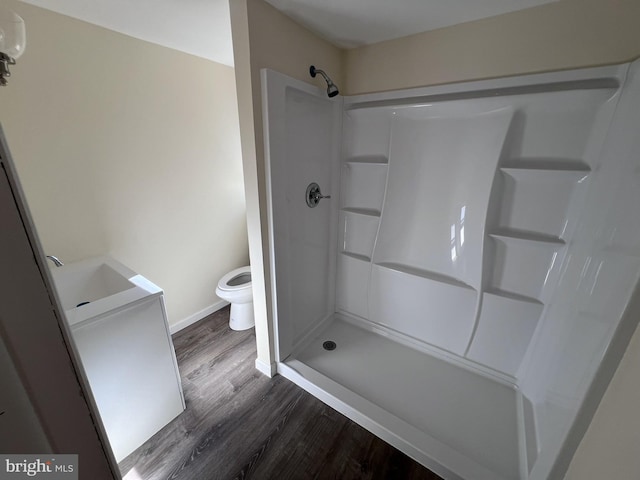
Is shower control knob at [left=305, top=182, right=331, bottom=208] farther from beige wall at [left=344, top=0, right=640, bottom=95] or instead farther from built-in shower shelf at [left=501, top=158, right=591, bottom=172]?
built-in shower shelf at [left=501, top=158, right=591, bottom=172]

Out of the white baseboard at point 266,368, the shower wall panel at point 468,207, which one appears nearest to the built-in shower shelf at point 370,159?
the shower wall panel at point 468,207

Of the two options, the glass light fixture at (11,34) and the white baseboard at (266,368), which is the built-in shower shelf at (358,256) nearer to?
the white baseboard at (266,368)

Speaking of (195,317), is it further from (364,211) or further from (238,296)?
(364,211)

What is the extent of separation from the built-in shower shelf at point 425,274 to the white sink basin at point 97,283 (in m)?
1.51

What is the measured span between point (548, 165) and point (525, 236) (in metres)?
0.39

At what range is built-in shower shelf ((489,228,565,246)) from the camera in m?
1.37

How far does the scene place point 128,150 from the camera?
1662mm

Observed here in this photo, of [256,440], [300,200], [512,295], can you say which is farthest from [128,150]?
[512,295]

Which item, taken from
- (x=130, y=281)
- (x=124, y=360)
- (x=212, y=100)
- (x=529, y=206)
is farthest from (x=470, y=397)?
(x=212, y=100)

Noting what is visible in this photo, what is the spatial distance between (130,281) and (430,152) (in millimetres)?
1928

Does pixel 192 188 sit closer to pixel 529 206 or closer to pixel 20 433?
pixel 20 433

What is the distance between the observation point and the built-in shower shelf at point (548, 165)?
1.26 meters

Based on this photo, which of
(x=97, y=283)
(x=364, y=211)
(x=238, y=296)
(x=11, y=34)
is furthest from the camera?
(x=238, y=296)

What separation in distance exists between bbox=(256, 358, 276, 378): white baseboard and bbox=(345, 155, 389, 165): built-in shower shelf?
158 cm
